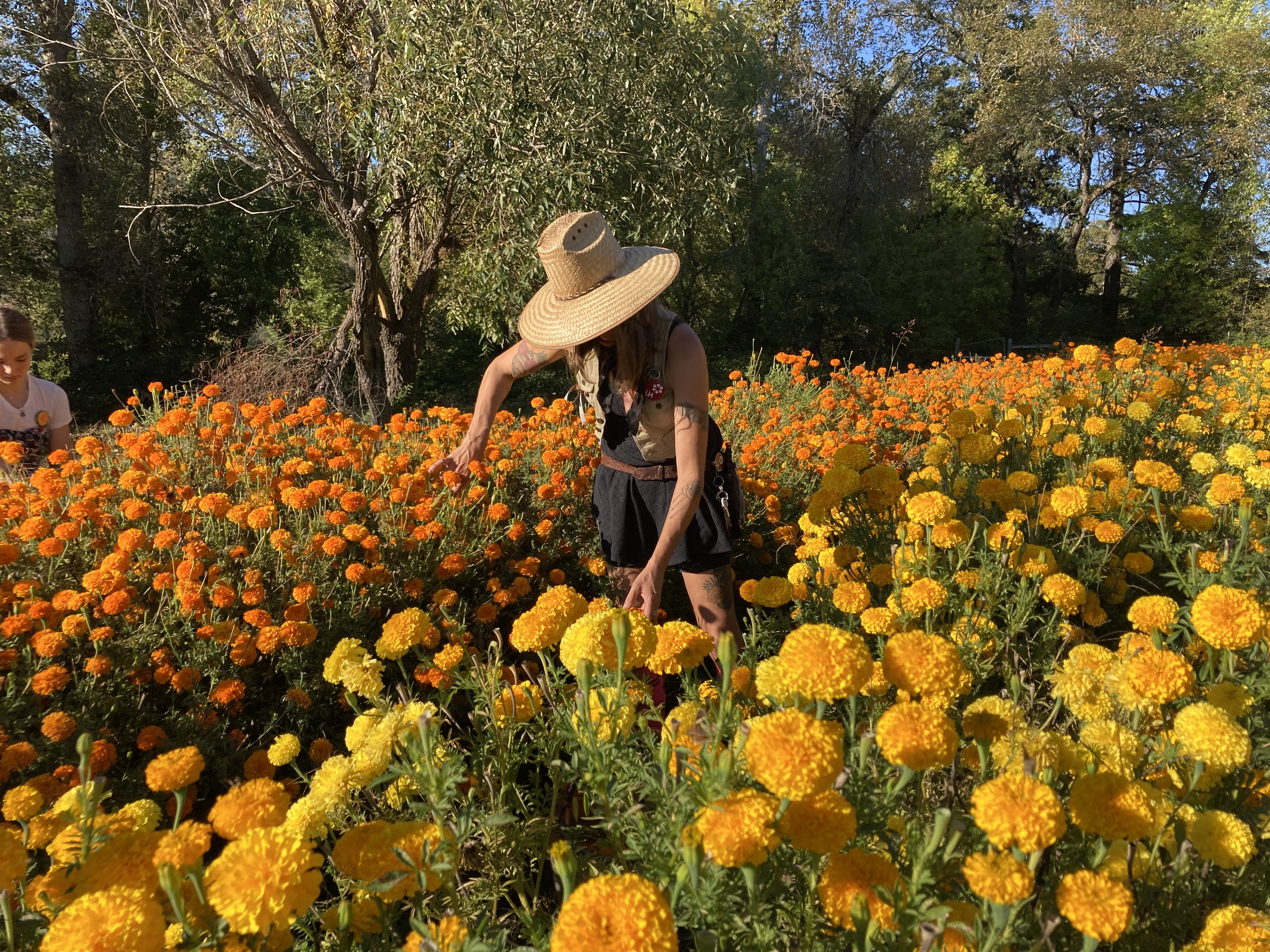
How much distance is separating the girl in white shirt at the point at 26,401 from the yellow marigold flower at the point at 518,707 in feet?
10.0

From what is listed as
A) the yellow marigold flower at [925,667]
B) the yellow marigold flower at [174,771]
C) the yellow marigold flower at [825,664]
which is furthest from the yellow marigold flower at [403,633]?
the yellow marigold flower at [925,667]

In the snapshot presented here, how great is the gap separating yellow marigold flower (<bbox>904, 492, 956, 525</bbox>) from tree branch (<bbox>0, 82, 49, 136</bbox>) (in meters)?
14.6

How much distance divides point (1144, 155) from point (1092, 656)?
85.4 feet

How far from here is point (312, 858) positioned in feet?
2.70

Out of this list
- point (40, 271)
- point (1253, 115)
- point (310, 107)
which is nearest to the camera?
point (310, 107)

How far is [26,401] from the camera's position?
3377 millimetres

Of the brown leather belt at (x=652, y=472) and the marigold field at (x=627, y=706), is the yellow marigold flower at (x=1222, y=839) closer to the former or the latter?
the marigold field at (x=627, y=706)

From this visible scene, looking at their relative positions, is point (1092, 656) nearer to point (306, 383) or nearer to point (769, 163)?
point (306, 383)

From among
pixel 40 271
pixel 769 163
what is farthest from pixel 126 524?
pixel 769 163

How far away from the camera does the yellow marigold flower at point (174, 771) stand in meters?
1.00

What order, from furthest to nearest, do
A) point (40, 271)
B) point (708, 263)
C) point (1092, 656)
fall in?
point (708, 263)
point (40, 271)
point (1092, 656)

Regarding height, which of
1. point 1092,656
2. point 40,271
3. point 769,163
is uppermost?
point 769,163

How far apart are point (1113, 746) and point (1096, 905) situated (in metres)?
Answer: 0.39

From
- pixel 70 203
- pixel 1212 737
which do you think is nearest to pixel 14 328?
pixel 1212 737
